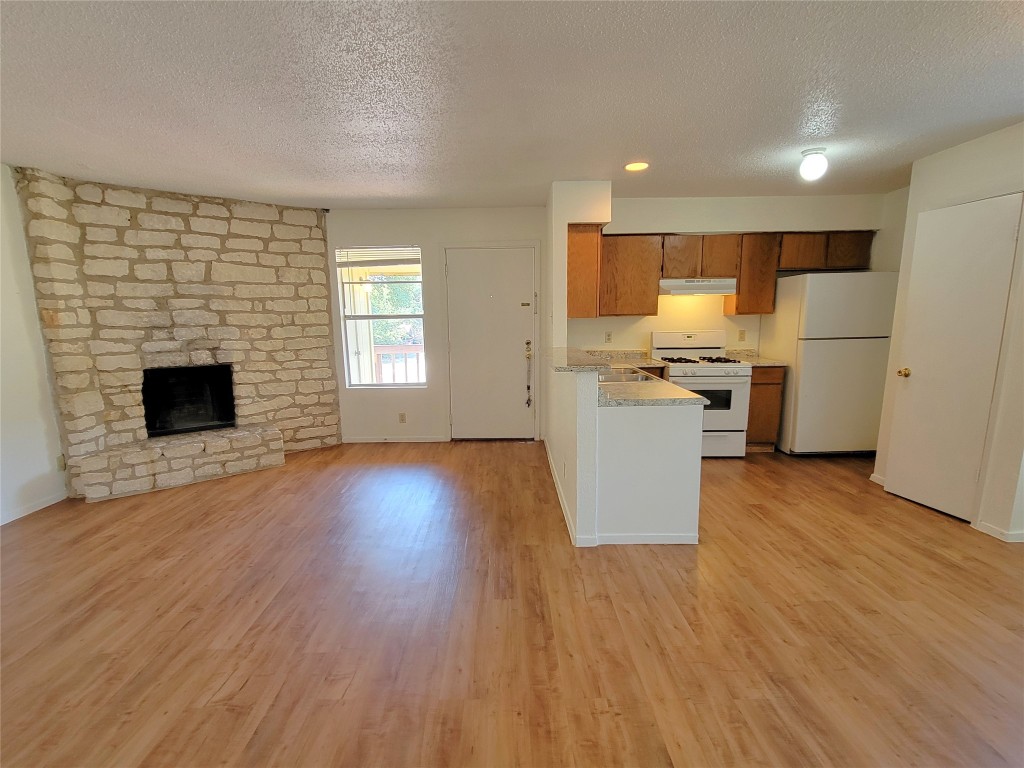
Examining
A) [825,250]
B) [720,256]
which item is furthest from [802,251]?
[720,256]

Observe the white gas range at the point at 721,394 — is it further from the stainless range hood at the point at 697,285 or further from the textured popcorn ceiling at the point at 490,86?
the textured popcorn ceiling at the point at 490,86

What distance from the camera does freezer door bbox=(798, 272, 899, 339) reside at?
3566 millimetres

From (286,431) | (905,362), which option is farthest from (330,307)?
(905,362)

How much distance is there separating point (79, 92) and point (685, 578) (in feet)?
11.8

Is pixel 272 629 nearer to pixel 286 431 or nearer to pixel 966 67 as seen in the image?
pixel 286 431

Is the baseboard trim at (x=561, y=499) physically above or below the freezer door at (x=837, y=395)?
below

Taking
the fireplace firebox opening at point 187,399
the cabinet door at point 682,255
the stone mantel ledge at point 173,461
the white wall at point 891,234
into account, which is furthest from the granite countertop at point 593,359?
the fireplace firebox opening at point 187,399

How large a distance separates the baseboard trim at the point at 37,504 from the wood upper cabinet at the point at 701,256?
522 cm

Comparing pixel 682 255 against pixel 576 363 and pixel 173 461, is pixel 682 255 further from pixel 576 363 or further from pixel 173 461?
pixel 173 461

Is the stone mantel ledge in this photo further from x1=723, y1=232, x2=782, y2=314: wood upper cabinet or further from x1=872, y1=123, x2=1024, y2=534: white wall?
x1=872, y1=123, x2=1024, y2=534: white wall

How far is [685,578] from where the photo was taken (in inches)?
83.4

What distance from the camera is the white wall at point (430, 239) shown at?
163 inches

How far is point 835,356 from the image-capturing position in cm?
367

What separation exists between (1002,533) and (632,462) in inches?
86.9
